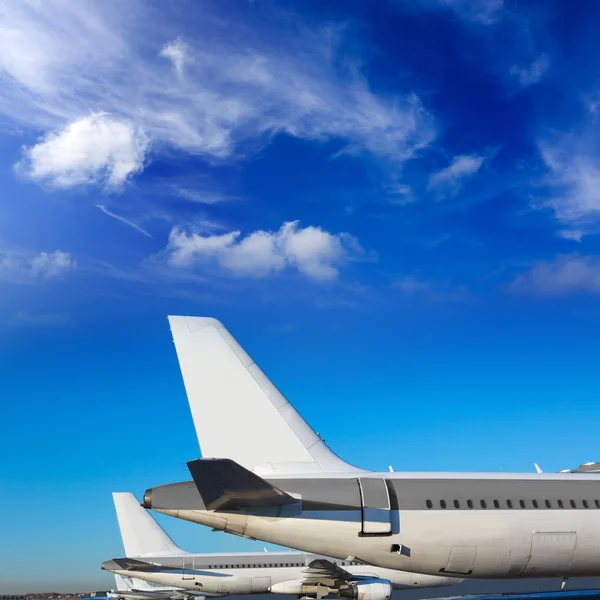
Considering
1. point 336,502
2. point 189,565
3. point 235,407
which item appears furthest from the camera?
point 189,565

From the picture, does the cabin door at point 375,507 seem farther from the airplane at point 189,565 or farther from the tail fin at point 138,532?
the tail fin at point 138,532

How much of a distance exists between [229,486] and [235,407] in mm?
3207

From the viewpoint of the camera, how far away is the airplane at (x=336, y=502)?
1571 cm

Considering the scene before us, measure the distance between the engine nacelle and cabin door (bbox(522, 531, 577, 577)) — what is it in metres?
4.46

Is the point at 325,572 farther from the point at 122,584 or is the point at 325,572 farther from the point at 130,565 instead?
the point at 122,584

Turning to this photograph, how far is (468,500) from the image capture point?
17.4 m

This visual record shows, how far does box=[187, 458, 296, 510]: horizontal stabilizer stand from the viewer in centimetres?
1287

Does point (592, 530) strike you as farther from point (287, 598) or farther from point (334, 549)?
point (287, 598)

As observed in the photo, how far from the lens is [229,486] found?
13750mm

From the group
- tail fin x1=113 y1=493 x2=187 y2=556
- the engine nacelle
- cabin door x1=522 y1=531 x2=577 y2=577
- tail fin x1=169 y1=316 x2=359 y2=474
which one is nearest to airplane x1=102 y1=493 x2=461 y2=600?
tail fin x1=113 y1=493 x2=187 y2=556

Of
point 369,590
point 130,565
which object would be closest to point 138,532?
point 130,565

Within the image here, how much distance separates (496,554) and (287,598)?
38758 millimetres

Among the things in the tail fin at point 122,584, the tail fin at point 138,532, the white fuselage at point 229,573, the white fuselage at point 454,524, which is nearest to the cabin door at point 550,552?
the white fuselage at point 454,524

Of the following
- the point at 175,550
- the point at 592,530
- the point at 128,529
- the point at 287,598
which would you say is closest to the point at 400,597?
the point at 287,598
